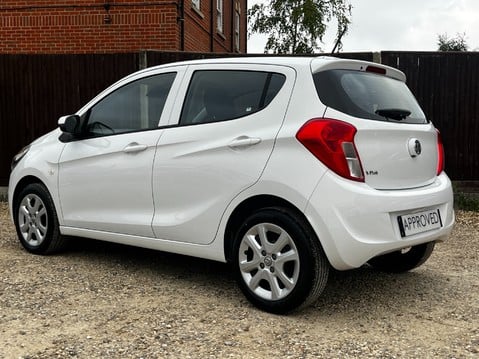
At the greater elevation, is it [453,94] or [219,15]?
[219,15]

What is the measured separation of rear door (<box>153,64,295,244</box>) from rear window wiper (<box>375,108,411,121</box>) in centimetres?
66

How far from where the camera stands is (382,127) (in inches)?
143

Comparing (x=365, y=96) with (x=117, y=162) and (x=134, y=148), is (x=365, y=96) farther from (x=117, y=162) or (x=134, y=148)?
(x=117, y=162)

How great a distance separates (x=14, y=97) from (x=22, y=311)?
20.5ft

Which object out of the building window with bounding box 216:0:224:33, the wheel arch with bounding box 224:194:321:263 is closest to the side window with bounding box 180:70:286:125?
the wheel arch with bounding box 224:194:321:263

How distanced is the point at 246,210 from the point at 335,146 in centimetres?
82

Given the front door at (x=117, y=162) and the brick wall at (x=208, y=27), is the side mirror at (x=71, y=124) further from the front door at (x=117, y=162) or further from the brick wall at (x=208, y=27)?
the brick wall at (x=208, y=27)

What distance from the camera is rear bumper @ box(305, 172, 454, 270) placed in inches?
132

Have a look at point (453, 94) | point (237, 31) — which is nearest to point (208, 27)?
point (237, 31)

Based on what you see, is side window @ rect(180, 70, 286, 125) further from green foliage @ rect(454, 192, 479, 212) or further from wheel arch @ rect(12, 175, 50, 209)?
green foliage @ rect(454, 192, 479, 212)

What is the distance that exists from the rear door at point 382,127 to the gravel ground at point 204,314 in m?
0.95

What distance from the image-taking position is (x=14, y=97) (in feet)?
29.8

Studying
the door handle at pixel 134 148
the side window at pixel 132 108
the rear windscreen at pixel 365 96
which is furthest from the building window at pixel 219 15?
the rear windscreen at pixel 365 96

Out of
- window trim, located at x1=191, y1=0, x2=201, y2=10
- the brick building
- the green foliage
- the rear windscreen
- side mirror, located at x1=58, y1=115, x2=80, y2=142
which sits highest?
window trim, located at x1=191, y1=0, x2=201, y2=10
